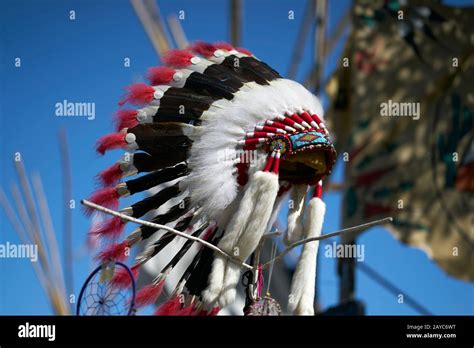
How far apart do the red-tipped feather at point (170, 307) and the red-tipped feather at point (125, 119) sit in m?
1.17

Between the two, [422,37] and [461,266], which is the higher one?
[422,37]

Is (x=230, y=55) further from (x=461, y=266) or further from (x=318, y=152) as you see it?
(x=461, y=266)

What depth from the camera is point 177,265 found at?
5.87 m

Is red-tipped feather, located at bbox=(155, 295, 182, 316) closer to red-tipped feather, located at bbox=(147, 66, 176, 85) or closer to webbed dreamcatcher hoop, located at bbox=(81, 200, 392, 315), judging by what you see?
webbed dreamcatcher hoop, located at bbox=(81, 200, 392, 315)

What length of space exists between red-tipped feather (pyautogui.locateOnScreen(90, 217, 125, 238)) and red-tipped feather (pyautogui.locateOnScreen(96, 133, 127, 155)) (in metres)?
0.45

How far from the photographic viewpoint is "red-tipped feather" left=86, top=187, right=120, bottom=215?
17.9 feet

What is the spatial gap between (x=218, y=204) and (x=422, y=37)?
933 centimetres

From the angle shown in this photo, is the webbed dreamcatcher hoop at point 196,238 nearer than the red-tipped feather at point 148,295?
Yes

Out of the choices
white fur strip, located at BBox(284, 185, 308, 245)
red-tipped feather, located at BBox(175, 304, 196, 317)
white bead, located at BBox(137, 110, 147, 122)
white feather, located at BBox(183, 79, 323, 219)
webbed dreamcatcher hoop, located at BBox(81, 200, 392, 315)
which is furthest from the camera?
white fur strip, located at BBox(284, 185, 308, 245)

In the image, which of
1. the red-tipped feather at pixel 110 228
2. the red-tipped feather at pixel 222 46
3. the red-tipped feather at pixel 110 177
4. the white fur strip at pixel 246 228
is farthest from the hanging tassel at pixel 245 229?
the red-tipped feather at pixel 222 46

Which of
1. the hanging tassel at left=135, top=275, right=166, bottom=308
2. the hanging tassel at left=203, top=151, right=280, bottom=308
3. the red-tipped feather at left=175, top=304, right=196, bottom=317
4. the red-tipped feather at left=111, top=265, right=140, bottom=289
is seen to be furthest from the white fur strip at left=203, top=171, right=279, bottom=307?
the red-tipped feather at left=111, top=265, right=140, bottom=289

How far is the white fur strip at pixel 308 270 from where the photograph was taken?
17.9ft

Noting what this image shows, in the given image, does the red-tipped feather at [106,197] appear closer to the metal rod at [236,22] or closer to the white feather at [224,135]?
the white feather at [224,135]
